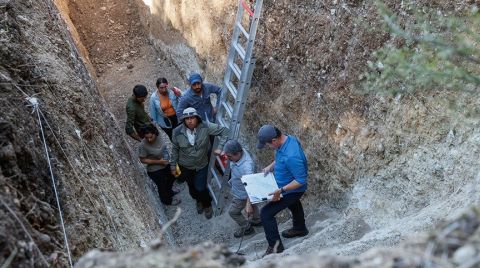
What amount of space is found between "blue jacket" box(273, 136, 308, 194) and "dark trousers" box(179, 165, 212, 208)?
64.3 inches

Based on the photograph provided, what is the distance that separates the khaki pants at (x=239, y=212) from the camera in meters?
6.34

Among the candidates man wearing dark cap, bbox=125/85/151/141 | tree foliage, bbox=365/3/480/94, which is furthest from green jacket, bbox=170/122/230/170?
tree foliage, bbox=365/3/480/94

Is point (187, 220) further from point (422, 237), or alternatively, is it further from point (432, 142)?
point (422, 237)

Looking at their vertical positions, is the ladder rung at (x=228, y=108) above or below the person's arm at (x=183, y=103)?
below

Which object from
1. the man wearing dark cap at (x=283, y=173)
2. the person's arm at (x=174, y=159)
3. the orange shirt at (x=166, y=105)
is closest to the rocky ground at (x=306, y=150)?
the man wearing dark cap at (x=283, y=173)

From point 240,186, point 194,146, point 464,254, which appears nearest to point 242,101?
point 194,146

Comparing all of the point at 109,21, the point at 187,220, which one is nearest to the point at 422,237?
the point at 187,220

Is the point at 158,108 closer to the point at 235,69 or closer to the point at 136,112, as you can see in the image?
the point at 136,112

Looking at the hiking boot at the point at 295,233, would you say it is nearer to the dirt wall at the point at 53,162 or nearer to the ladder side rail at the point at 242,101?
the ladder side rail at the point at 242,101

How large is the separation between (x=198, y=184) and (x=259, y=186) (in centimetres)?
154

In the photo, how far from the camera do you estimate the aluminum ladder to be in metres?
6.32

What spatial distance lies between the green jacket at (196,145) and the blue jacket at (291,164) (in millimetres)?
1260

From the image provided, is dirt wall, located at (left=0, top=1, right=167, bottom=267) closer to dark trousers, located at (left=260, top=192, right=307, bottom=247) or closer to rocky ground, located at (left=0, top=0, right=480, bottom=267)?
rocky ground, located at (left=0, top=0, right=480, bottom=267)

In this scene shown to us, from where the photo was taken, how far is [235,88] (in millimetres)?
6926
